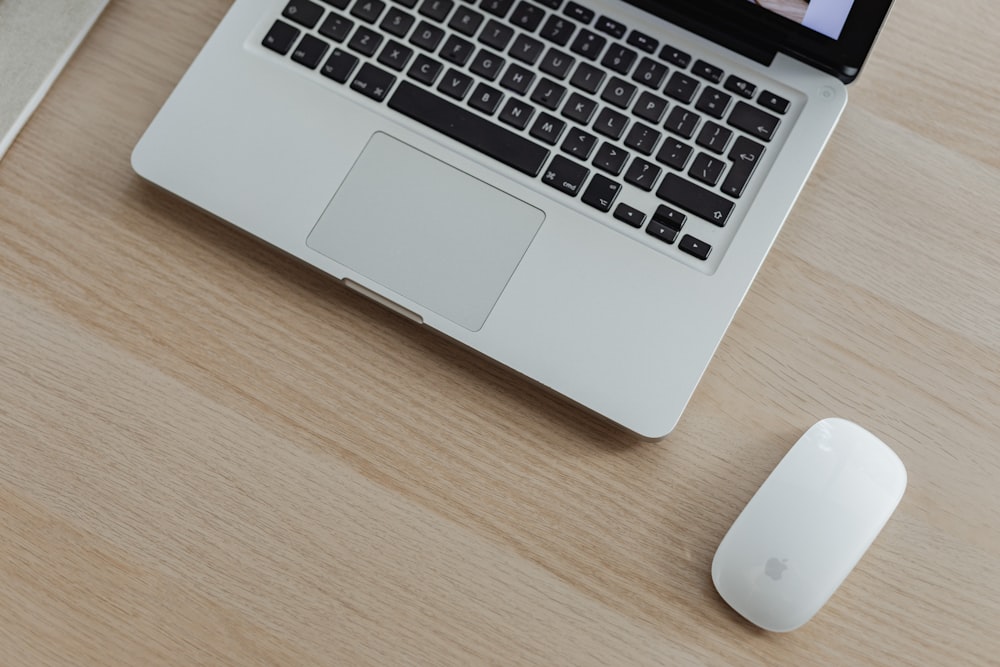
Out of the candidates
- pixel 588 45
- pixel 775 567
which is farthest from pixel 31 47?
pixel 775 567

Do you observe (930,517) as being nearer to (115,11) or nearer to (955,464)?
(955,464)

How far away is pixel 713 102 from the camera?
58cm

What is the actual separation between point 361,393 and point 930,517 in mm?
362

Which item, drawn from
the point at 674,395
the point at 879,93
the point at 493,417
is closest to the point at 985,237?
the point at 879,93

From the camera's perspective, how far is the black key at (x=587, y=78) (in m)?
0.58

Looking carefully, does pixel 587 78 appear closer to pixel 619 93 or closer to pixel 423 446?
pixel 619 93

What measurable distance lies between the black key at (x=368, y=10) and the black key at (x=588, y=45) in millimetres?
131

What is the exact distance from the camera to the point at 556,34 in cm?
59

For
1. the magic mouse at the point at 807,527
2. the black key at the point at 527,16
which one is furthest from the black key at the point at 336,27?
the magic mouse at the point at 807,527

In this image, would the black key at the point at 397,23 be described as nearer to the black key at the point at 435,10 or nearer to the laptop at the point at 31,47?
the black key at the point at 435,10

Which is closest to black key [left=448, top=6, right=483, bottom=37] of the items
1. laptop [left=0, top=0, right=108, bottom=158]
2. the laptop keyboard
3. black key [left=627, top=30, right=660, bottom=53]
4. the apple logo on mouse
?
the laptop keyboard

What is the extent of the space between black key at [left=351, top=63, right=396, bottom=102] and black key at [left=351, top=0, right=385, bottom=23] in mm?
36

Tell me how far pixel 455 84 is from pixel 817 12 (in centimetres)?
Answer: 23

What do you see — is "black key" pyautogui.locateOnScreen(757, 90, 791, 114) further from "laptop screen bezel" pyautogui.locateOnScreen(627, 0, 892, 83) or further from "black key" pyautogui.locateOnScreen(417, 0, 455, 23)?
"black key" pyautogui.locateOnScreen(417, 0, 455, 23)
